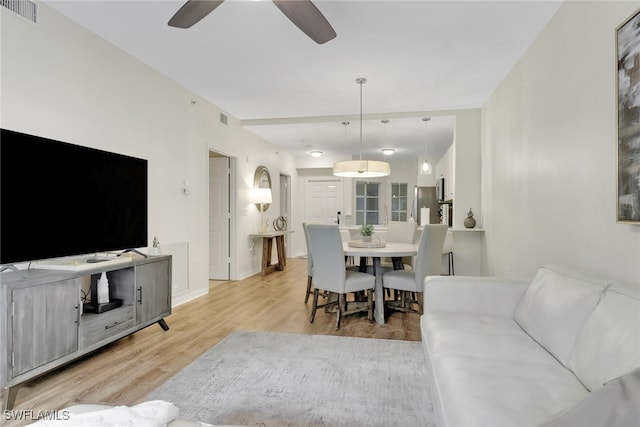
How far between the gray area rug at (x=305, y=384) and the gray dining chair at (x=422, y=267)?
69 cm

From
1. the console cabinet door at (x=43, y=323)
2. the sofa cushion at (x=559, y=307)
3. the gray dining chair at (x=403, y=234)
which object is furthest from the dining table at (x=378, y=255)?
the console cabinet door at (x=43, y=323)

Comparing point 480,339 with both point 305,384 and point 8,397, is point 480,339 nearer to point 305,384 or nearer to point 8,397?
point 305,384

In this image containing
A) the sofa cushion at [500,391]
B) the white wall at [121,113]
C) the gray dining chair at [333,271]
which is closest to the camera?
the sofa cushion at [500,391]

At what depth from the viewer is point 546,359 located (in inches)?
59.7

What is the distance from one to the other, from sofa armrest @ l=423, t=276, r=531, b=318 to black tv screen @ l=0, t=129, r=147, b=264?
2444mm

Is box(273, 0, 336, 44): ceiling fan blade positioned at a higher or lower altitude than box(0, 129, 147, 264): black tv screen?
higher

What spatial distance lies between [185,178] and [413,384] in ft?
10.8

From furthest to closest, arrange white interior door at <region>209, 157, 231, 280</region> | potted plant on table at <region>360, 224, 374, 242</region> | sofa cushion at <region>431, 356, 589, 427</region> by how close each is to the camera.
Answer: white interior door at <region>209, 157, 231, 280</region>, potted plant on table at <region>360, 224, 374, 242</region>, sofa cushion at <region>431, 356, 589, 427</region>

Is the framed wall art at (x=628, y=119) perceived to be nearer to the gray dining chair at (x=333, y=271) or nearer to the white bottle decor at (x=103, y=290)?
the gray dining chair at (x=333, y=271)

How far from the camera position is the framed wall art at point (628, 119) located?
1.65 meters

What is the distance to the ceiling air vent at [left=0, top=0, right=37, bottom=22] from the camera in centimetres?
229

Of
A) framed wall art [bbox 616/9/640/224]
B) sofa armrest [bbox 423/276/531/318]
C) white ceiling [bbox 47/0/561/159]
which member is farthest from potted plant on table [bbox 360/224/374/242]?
framed wall art [bbox 616/9/640/224]

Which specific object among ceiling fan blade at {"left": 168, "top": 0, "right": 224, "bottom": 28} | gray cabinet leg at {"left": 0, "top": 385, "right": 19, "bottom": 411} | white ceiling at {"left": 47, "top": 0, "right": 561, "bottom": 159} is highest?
white ceiling at {"left": 47, "top": 0, "right": 561, "bottom": 159}

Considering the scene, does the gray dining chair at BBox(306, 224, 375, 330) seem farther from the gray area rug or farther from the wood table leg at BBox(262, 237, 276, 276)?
the wood table leg at BBox(262, 237, 276, 276)
